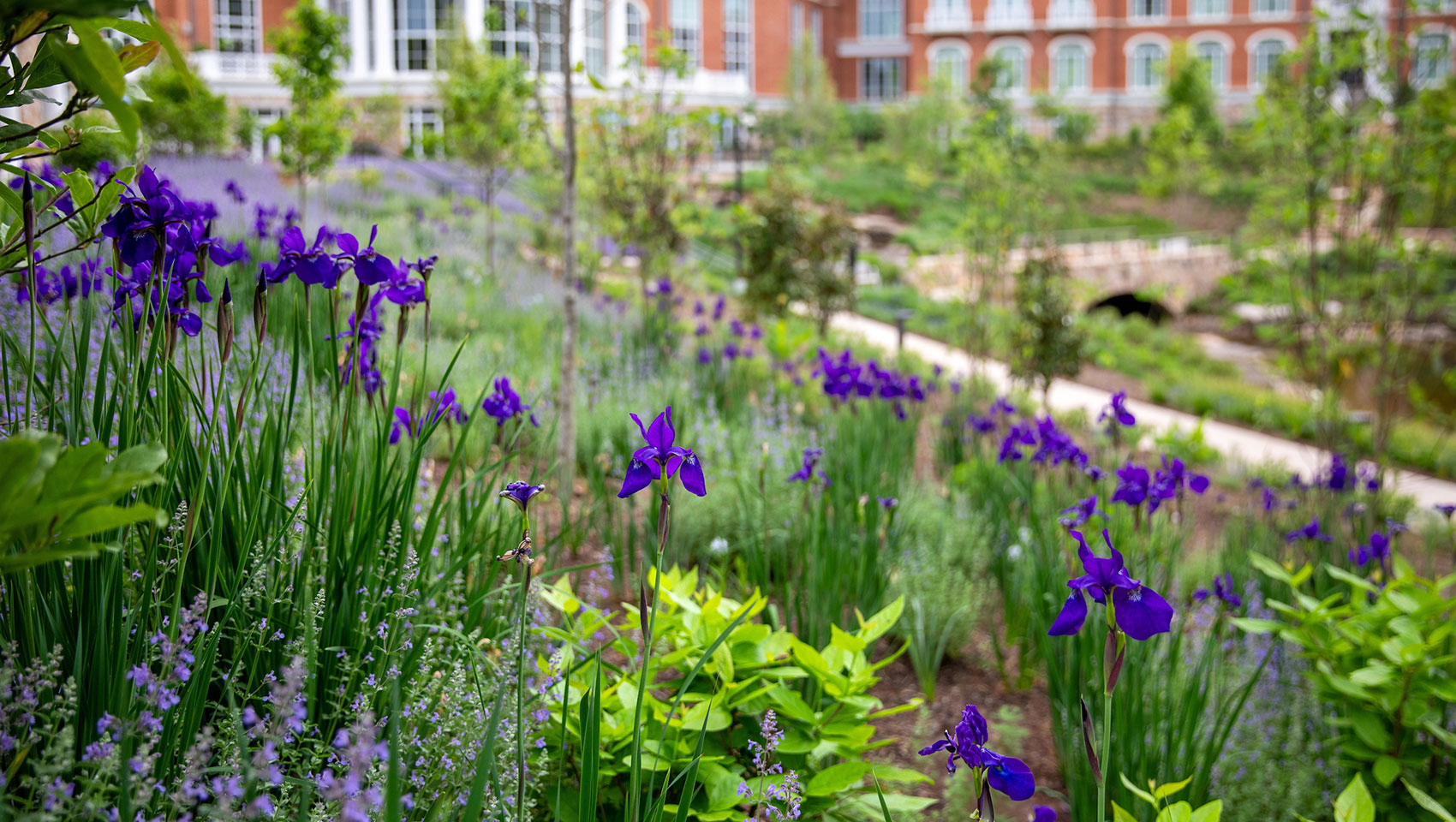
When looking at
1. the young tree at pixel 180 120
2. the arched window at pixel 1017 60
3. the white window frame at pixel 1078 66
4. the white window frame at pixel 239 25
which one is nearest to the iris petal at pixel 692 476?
the young tree at pixel 180 120

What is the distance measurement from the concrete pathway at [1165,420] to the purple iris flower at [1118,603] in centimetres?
516

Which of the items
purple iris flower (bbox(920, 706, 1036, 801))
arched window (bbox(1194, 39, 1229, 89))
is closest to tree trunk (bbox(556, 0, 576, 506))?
purple iris flower (bbox(920, 706, 1036, 801))

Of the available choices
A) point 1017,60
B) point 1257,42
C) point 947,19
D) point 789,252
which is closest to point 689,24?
point 947,19

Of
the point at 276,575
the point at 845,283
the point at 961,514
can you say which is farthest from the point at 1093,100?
the point at 276,575

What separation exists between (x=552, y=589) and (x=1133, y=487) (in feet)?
5.04

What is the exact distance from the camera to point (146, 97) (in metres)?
1.12

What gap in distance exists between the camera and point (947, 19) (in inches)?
1390

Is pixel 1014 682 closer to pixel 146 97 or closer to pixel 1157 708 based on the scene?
pixel 1157 708

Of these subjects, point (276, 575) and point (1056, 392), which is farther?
point (1056, 392)

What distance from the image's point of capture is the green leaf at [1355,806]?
1763 mm

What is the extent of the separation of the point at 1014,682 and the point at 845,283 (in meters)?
6.04

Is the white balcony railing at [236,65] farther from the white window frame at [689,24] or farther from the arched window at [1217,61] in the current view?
the arched window at [1217,61]

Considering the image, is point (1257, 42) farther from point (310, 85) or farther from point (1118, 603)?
point (1118, 603)

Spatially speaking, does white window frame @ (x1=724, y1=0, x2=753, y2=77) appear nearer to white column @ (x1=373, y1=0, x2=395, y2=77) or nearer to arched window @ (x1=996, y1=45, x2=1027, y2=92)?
arched window @ (x1=996, y1=45, x2=1027, y2=92)
